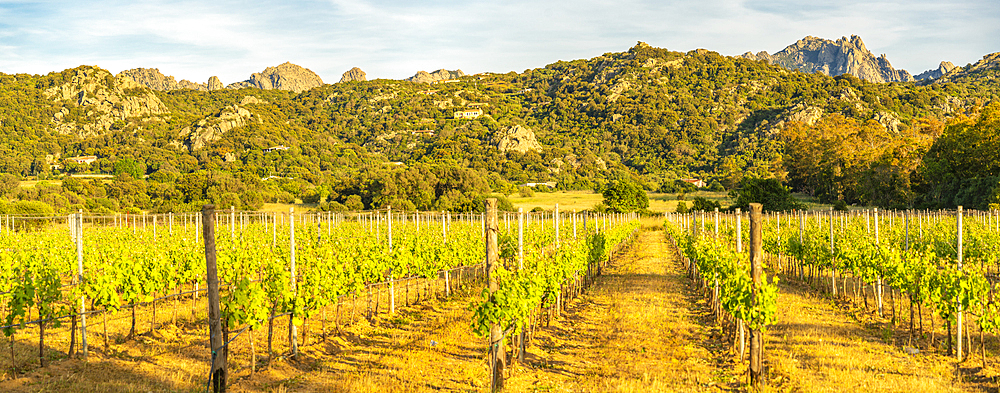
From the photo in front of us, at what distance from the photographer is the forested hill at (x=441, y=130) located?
7588 cm

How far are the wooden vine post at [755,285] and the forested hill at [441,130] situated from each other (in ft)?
168

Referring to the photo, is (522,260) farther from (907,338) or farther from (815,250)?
(815,250)

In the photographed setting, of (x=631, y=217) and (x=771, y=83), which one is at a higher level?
(x=771, y=83)

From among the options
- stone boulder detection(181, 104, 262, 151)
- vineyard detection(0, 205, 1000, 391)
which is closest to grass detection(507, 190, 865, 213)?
vineyard detection(0, 205, 1000, 391)

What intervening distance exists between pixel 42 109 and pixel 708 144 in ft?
384

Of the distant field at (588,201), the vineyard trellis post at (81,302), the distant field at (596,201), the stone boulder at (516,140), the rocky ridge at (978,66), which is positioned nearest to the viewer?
the vineyard trellis post at (81,302)

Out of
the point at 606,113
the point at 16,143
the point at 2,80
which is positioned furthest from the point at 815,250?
the point at 2,80

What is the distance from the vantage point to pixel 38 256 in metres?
11.8

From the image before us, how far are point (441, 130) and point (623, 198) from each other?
280ft

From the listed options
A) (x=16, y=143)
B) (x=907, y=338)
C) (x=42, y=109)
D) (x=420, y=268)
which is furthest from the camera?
(x=42, y=109)

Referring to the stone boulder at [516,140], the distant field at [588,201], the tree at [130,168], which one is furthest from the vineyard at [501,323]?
the stone boulder at [516,140]

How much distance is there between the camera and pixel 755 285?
306 inches

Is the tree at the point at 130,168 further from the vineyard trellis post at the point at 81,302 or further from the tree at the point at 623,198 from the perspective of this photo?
the vineyard trellis post at the point at 81,302

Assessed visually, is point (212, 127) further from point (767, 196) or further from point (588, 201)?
point (767, 196)
